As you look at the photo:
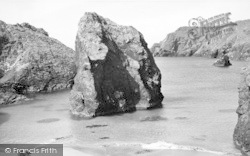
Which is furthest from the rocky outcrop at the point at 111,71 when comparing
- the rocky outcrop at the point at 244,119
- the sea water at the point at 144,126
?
the rocky outcrop at the point at 244,119

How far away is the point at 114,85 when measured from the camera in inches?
1454

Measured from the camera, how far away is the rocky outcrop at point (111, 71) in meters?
35.2

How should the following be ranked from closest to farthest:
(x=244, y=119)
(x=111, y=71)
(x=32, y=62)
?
(x=244, y=119)
(x=111, y=71)
(x=32, y=62)

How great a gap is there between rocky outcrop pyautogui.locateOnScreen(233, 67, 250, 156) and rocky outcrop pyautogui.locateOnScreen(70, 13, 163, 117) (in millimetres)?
14270

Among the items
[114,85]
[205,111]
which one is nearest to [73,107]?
[114,85]

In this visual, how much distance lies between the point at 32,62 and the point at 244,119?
41684 millimetres

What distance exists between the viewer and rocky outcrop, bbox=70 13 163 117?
35.2 meters

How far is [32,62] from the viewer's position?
5841 cm

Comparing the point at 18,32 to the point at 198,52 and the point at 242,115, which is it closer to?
the point at 242,115

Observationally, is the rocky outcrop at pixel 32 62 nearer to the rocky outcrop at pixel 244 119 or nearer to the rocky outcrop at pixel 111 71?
the rocky outcrop at pixel 111 71

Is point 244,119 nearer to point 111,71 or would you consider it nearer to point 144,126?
point 144,126

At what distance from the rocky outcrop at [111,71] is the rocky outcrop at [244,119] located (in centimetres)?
1427

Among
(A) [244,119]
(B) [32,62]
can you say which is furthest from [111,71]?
(B) [32,62]

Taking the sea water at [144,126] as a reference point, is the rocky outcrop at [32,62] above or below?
above
